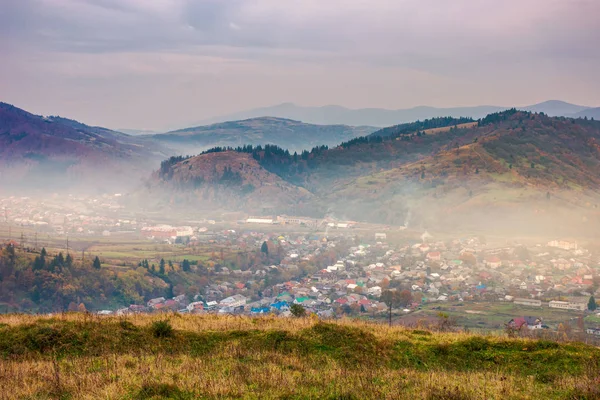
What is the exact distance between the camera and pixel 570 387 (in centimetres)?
905

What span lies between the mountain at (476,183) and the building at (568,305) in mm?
53442

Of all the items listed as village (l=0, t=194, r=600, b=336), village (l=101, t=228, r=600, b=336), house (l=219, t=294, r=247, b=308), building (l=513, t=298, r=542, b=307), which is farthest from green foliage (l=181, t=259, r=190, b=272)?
building (l=513, t=298, r=542, b=307)

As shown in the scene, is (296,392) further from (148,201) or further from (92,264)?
(148,201)

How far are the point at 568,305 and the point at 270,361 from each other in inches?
1973

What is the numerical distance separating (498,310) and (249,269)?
131ft

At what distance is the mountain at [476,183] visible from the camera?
4668 inches

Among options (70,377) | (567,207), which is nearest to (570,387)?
(70,377)

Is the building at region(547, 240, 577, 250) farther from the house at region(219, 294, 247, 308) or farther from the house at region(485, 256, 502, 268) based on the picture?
the house at region(219, 294, 247, 308)

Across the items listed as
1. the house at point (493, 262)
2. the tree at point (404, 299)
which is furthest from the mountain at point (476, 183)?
the tree at point (404, 299)

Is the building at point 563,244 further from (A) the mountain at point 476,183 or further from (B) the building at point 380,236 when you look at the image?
(B) the building at point 380,236

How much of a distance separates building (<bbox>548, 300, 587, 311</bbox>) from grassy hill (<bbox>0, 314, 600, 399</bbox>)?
45.0 meters

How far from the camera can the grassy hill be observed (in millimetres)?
8688

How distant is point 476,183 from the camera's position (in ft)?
461

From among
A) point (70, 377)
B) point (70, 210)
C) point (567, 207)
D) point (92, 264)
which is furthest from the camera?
point (70, 210)
